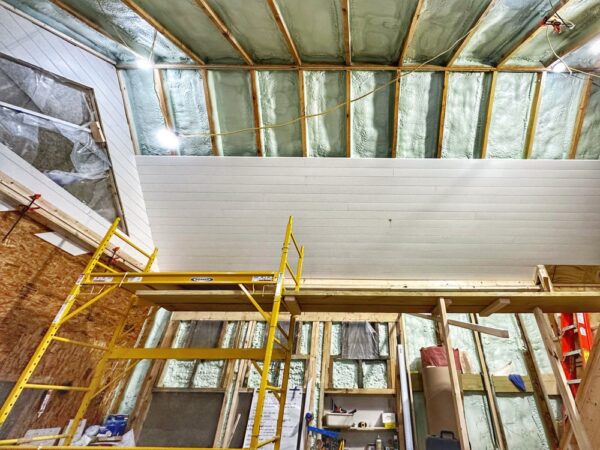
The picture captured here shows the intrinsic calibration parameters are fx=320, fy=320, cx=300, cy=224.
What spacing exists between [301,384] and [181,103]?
16.4ft

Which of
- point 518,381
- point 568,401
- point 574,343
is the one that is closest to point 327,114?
point 568,401

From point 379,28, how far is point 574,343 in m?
5.77

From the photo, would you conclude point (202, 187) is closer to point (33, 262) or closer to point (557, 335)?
point (33, 262)

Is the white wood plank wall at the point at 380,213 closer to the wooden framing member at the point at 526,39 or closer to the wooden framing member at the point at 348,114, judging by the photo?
the wooden framing member at the point at 348,114

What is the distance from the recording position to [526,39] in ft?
13.6

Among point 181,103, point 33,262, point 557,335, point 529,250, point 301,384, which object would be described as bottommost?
point 301,384

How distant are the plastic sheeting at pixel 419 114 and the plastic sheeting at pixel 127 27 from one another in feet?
11.3

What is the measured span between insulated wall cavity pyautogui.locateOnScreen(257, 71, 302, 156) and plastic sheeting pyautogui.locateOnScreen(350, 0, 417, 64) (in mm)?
1064

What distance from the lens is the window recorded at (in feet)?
12.5

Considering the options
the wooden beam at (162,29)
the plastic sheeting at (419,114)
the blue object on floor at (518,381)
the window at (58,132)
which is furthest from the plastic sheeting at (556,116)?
the window at (58,132)

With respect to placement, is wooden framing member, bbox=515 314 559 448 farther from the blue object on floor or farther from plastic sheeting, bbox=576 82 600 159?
plastic sheeting, bbox=576 82 600 159

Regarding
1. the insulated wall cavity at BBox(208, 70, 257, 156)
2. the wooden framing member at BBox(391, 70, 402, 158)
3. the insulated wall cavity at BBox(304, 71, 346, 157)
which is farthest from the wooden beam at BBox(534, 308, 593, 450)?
the insulated wall cavity at BBox(208, 70, 257, 156)

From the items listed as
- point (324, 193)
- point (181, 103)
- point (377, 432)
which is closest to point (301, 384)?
point (377, 432)

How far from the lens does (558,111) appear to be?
4855mm
